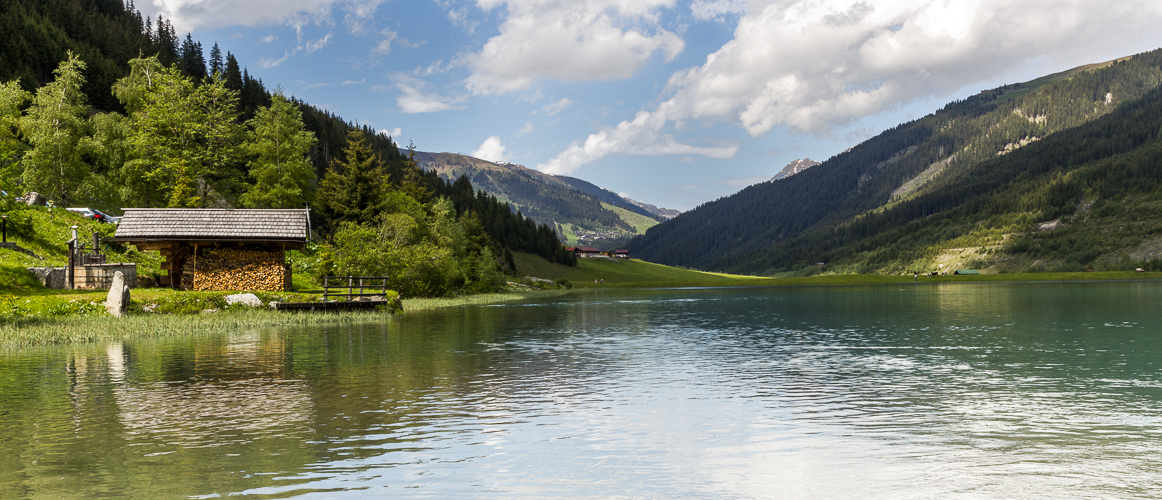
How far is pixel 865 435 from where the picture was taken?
555 inches

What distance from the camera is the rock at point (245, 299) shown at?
46531mm

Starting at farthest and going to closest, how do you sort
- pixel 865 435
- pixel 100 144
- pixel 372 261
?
pixel 100 144
pixel 372 261
pixel 865 435

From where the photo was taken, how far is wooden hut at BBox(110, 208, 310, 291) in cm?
5034

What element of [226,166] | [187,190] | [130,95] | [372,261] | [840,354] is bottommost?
[840,354]

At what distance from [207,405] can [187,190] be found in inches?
2511

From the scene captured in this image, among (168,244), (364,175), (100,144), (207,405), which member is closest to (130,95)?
(100,144)

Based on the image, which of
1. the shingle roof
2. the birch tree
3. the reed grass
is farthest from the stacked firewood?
the birch tree

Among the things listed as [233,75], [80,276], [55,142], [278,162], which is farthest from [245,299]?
[233,75]

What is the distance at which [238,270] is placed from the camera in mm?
52781

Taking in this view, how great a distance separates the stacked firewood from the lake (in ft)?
67.2

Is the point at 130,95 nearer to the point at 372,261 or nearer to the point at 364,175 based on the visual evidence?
the point at 364,175

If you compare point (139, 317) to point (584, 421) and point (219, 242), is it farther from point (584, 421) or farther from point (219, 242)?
point (584, 421)

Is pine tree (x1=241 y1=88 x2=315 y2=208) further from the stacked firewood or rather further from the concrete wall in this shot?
the concrete wall

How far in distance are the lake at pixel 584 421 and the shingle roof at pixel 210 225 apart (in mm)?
19292
